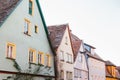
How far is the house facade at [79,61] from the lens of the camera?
159 ft

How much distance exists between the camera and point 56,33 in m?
44.8

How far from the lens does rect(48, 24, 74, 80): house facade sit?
4147cm

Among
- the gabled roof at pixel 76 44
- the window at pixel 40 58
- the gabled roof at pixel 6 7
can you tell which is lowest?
the window at pixel 40 58

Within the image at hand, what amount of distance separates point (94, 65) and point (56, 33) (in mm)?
16413

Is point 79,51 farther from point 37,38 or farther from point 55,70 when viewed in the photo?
point 37,38

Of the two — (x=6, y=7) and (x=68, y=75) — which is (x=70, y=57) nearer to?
(x=68, y=75)

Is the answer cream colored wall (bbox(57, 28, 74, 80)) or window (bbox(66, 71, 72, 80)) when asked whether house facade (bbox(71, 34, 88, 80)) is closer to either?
window (bbox(66, 71, 72, 80))

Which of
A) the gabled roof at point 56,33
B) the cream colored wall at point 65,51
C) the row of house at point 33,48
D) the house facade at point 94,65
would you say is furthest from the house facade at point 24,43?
the house facade at point 94,65

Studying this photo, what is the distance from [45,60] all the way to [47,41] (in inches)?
95.5

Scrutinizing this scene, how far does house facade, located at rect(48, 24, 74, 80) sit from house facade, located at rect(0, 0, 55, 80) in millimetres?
2170

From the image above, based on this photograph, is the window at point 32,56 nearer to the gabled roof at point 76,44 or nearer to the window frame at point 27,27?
the window frame at point 27,27

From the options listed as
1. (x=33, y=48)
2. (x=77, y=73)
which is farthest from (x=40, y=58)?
(x=77, y=73)

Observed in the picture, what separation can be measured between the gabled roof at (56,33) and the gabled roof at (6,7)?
1125 cm

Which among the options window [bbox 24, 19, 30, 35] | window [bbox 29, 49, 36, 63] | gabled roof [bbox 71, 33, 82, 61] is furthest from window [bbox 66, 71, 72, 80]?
window [bbox 24, 19, 30, 35]
